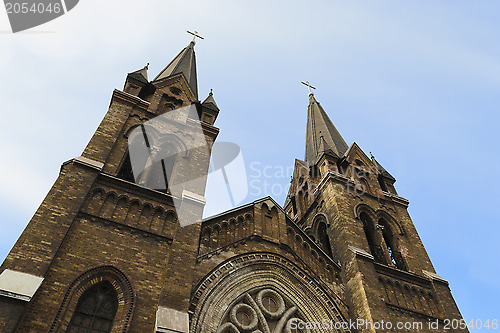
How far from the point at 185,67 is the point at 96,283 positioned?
581 inches

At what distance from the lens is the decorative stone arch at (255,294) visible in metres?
9.70

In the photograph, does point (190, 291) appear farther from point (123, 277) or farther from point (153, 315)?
point (123, 277)

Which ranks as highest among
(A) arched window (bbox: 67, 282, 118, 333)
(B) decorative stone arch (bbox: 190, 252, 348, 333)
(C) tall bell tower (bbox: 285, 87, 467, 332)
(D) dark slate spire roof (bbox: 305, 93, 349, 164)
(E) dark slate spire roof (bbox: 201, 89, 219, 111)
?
(D) dark slate spire roof (bbox: 305, 93, 349, 164)

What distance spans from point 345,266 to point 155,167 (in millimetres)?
7831

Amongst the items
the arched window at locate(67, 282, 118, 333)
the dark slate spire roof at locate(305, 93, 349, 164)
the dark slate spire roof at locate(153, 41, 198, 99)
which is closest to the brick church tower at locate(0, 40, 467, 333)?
the arched window at locate(67, 282, 118, 333)

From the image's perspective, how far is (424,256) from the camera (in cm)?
1534

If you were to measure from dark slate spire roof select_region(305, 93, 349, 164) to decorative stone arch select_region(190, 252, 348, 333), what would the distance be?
30.8 ft

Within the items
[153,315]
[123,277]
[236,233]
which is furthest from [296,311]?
[123,277]

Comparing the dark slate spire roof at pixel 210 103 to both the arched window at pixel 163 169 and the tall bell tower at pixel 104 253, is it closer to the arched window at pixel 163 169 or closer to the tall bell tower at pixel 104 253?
the arched window at pixel 163 169

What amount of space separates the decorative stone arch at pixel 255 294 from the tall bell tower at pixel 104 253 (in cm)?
74

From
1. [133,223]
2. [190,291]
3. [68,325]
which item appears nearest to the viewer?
[68,325]

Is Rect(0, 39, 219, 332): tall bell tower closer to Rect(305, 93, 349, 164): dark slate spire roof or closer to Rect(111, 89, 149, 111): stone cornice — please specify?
Rect(111, 89, 149, 111): stone cornice

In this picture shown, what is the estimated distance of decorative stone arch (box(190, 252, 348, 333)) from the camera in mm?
9695

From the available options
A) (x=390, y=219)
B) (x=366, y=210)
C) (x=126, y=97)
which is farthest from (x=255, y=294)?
(x=126, y=97)
